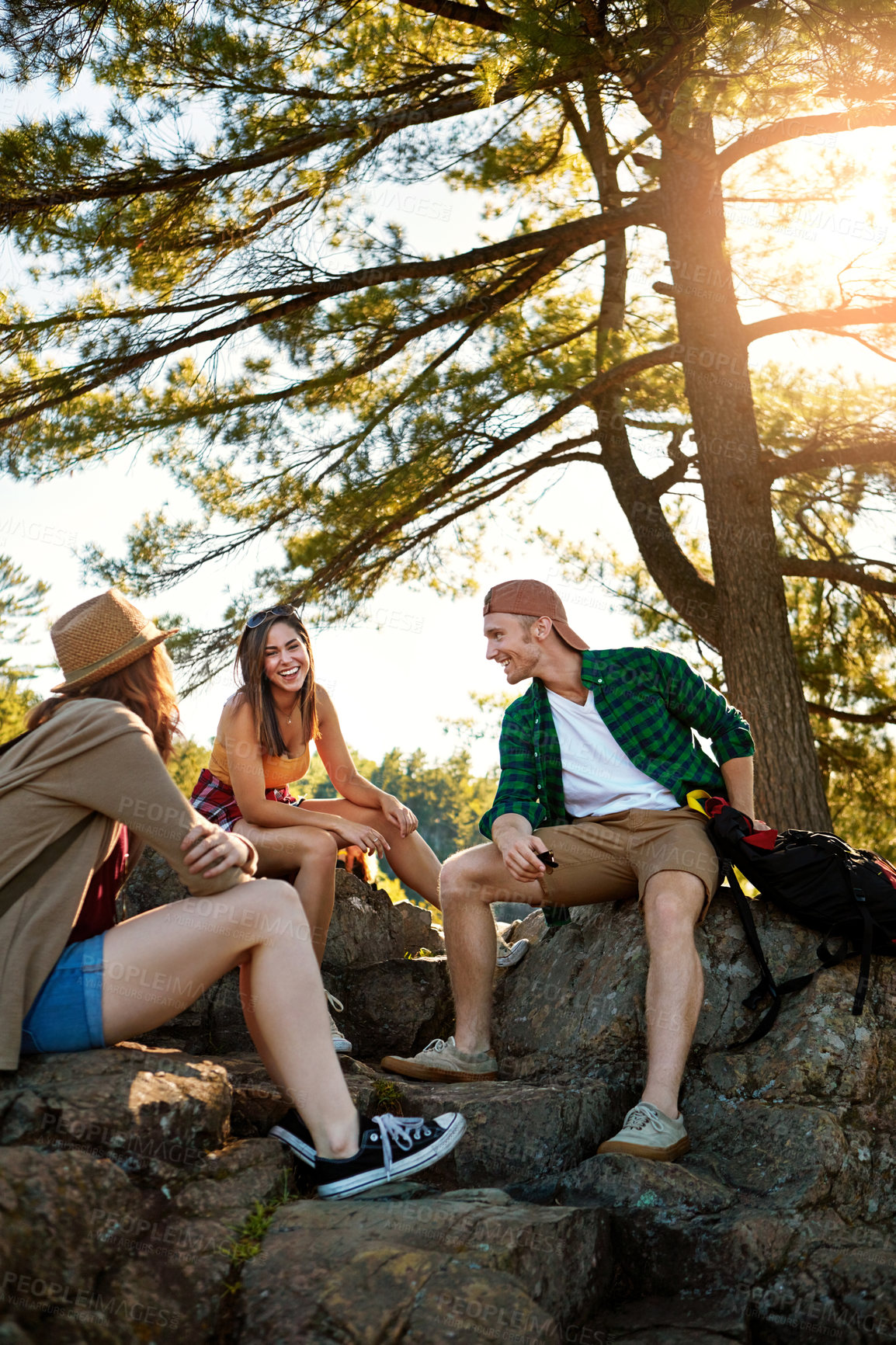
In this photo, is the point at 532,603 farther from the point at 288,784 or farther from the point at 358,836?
the point at 288,784

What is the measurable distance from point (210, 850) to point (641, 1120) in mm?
1368

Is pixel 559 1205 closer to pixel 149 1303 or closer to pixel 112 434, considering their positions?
pixel 149 1303

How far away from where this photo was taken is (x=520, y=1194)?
2.71 m

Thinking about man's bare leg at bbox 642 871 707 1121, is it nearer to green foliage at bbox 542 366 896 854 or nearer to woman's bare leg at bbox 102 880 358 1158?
woman's bare leg at bbox 102 880 358 1158

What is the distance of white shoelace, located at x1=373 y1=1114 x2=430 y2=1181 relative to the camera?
233 centimetres

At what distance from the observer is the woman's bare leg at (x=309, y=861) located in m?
3.51

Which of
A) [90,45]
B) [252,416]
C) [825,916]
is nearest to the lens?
[825,916]

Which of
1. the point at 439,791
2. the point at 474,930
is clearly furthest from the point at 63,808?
the point at 439,791

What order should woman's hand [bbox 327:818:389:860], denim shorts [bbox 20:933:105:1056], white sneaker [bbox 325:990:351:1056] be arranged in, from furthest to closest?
woman's hand [bbox 327:818:389:860] → white sneaker [bbox 325:990:351:1056] → denim shorts [bbox 20:933:105:1056]

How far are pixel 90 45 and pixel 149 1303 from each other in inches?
205

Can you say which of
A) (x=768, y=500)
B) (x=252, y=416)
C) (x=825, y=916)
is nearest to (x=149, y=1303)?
(x=825, y=916)

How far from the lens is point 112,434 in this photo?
18.1 feet

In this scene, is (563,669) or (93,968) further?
(563,669)

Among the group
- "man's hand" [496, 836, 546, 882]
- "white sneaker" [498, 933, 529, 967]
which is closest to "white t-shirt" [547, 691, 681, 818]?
"man's hand" [496, 836, 546, 882]
